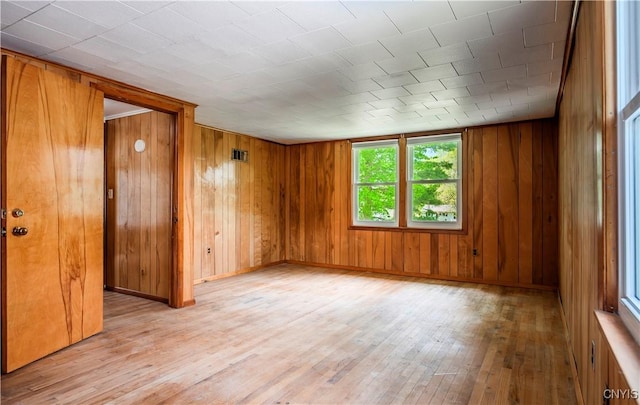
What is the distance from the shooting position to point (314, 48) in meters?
2.54

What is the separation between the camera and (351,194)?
628 centimetres

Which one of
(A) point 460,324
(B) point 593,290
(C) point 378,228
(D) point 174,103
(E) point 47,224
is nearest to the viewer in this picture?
(B) point 593,290

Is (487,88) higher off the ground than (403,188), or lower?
higher

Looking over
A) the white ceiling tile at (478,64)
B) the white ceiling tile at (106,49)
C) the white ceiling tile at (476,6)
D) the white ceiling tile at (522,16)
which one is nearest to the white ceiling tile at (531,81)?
the white ceiling tile at (478,64)

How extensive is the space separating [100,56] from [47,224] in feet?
4.39

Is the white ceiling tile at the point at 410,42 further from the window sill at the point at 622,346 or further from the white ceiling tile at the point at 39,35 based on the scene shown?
the white ceiling tile at the point at 39,35

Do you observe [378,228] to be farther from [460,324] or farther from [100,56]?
[100,56]

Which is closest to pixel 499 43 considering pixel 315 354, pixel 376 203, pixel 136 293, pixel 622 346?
pixel 622 346

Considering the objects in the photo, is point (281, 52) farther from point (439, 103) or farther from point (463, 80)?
point (439, 103)

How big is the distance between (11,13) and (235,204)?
154 inches

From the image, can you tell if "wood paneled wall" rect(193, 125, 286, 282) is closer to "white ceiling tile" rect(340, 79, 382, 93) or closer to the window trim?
the window trim

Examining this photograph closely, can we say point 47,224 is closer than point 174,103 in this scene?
Yes

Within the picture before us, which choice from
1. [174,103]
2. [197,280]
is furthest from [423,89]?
[197,280]

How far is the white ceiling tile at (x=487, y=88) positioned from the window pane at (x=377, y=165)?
7.76 ft
